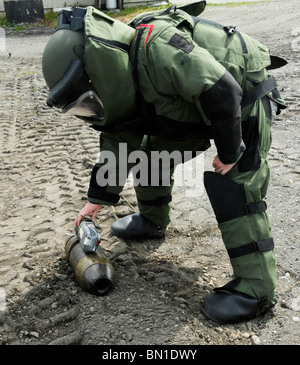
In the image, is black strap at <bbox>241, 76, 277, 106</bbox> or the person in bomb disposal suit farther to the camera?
black strap at <bbox>241, 76, 277, 106</bbox>

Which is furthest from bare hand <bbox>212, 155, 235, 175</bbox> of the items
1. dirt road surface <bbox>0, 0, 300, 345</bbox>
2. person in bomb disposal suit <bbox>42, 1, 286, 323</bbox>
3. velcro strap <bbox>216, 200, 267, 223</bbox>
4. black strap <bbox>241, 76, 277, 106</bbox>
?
dirt road surface <bbox>0, 0, 300, 345</bbox>

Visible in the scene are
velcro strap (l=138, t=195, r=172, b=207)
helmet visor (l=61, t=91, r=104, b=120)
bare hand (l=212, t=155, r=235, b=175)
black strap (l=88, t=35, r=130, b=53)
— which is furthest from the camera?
velcro strap (l=138, t=195, r=172, b=207)

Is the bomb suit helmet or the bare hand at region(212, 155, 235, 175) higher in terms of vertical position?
the bomb suit helmet

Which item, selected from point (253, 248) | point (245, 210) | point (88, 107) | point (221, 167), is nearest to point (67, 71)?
point (88, 107)

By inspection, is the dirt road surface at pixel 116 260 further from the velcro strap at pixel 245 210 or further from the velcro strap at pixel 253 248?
the velcro strap at pixel 245 210

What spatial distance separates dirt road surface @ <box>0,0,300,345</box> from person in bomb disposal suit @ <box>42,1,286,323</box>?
7.9 inches

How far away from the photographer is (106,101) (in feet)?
8.07

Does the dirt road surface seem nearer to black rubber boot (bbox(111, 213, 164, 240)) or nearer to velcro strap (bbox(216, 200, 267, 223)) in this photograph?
black rubber boot (bbox(111, 213, 164, 240))

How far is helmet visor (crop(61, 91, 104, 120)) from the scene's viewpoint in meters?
2.45

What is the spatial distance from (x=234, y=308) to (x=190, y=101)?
3.84 feet

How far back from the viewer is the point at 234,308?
108 inches

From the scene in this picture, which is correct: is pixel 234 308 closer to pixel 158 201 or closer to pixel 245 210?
pixel 245 210

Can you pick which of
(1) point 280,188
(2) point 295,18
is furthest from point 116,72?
(2) point 295,18

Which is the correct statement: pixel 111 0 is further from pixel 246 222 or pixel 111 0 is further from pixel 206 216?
pixel 246 222
